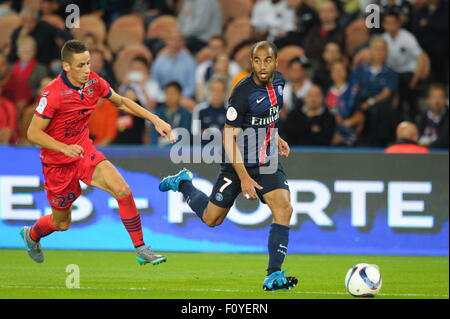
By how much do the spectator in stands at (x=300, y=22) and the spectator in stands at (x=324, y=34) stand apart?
28 centimetres

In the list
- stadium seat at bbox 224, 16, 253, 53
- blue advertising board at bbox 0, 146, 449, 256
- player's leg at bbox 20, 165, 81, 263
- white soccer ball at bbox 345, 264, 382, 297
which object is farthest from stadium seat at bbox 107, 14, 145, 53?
white soccer ball at bbox 345, 264, 382, 297

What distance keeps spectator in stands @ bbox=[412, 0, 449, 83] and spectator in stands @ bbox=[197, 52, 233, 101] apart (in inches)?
136

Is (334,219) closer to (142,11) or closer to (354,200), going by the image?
(354,200)

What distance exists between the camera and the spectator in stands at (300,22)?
55.5 feet

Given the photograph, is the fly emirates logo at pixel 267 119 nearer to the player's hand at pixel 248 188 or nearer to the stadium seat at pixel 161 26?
the player's hand at pixel 248 188

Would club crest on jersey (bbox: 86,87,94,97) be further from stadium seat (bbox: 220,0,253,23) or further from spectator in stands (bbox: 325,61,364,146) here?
stadium seat (bbox: 220,0,253,23)

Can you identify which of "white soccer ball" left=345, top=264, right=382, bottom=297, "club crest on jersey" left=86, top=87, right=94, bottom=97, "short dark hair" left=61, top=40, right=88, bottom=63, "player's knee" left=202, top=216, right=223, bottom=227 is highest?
"short dark hair" left=61, top=40, right=88, bottom=63

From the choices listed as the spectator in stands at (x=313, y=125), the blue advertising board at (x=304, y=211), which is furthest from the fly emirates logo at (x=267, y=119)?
the spectator in stands at (x=313, y=125)

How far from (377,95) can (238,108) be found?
653 centimetres

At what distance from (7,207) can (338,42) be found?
669cm

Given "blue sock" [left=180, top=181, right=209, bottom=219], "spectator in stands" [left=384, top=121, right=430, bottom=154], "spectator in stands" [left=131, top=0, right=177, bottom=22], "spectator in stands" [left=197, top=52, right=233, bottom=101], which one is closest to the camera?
"blue sock" [left=180, top=181, right=209, bottom=219]

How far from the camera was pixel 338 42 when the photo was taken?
647 inches

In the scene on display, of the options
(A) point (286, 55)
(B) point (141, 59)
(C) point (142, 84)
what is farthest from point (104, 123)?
(A) point (286, 55)

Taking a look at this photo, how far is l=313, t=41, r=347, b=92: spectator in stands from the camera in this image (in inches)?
623
